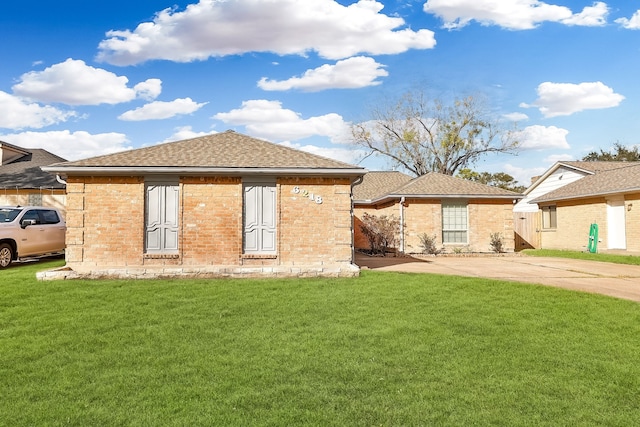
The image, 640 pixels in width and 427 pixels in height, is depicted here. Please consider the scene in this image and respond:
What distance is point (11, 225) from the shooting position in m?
14.2

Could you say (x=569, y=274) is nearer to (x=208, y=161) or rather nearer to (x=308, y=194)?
(x=308, y=194)

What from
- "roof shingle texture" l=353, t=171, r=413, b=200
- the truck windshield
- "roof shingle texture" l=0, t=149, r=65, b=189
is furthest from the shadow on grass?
"roof shingle texture" l=0, t=149, r=65, b=189

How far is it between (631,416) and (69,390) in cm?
547

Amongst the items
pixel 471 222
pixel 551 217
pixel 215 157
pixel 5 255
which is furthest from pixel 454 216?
pixel 5 255

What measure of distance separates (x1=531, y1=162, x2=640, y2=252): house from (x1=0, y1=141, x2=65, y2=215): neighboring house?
26.2 m

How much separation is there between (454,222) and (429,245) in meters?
1.70

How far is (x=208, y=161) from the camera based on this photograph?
12.6 m

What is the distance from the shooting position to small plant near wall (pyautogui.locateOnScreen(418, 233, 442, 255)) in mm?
20656

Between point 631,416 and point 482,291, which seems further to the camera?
point 482,291

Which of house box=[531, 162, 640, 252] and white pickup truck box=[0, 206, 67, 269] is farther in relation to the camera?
house box=[531, 162, 640, 252]

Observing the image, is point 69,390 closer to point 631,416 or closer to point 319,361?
point 319,361

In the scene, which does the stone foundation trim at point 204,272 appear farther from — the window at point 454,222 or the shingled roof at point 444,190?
the window at point 454,222

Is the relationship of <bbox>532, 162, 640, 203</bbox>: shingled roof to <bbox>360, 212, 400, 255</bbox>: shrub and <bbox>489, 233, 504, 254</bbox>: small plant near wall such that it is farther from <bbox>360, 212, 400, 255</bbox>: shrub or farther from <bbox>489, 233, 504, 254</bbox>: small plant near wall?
<bbox>360, 212, 400, 255</bbox>: shrub

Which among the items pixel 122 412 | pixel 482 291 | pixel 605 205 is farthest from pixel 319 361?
pixel 605 205
